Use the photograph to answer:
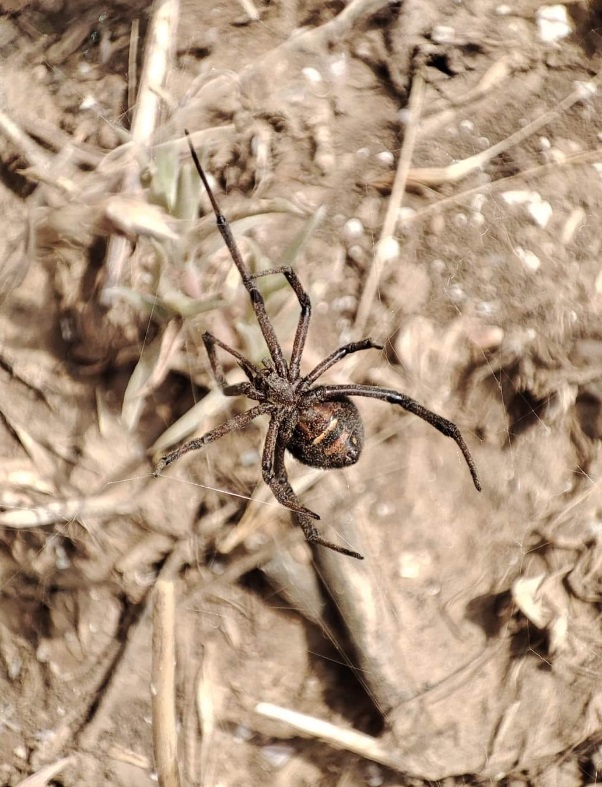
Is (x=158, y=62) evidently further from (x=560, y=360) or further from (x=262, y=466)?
(x=560, y=360)

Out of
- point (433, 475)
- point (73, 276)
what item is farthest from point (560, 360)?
point (73, 276)

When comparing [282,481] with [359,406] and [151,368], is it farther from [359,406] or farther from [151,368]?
[151,368]

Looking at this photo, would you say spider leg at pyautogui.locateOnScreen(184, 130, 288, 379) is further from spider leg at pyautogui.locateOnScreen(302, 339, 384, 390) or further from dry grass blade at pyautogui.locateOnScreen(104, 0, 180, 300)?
dry grass blade at pyautogui.locateOnScreen(104, 0, 180, 300)

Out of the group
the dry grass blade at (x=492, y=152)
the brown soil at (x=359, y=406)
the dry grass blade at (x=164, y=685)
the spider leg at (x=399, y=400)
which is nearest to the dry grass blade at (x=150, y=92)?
the brown soil at (x=359, y=406)

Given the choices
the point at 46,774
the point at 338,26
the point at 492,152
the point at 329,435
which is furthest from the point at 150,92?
the point at 46,774

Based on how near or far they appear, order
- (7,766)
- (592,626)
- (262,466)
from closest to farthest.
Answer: (262,466) < (592,626) < (7,766)

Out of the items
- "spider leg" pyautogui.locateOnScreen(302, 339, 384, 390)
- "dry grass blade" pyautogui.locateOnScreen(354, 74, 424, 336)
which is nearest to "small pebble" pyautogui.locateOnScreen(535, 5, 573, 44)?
"dry grass blade" pyautogui.locateOnScreen(354, 74, 424, 336)
